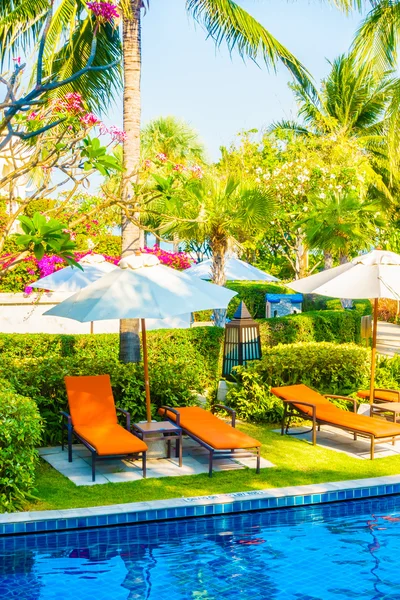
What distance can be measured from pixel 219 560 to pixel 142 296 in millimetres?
3387

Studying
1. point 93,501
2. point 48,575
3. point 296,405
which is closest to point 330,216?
point 296,405

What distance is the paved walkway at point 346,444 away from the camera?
408 inches

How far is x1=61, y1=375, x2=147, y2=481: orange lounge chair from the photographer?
348 inches

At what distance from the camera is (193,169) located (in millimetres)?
12078

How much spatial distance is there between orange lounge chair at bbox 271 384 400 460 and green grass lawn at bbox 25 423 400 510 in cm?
39

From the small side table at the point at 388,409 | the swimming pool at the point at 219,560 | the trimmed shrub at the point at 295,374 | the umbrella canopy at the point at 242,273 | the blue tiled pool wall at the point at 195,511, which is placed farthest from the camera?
the umbrella canopy at the point at 242,273

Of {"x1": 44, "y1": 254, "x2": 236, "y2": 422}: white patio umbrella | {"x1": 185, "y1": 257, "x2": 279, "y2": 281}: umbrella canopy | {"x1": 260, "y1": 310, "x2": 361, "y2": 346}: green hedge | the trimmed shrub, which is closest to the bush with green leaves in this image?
{"x1": 44, "y1": 254, "x2": 236, "y2": 422}: white patio umbrella

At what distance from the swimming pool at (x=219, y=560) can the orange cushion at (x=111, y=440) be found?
3.65ft

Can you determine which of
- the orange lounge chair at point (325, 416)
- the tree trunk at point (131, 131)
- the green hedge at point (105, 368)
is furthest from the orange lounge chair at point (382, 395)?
the tree trunk at point (131, 131)

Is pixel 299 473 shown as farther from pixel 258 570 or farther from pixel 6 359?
pixel 6 359

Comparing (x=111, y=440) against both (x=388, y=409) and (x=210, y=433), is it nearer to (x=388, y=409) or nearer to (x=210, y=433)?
(x=210, y=433)

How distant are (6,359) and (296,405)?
4.30 m

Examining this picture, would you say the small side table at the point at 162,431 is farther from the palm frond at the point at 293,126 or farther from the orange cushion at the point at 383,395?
the palm frond at the point at 293,126

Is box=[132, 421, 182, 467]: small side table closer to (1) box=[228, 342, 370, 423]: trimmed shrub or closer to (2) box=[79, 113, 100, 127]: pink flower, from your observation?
(1) box=[228, 342, 370, 423]: trimmed shrub
